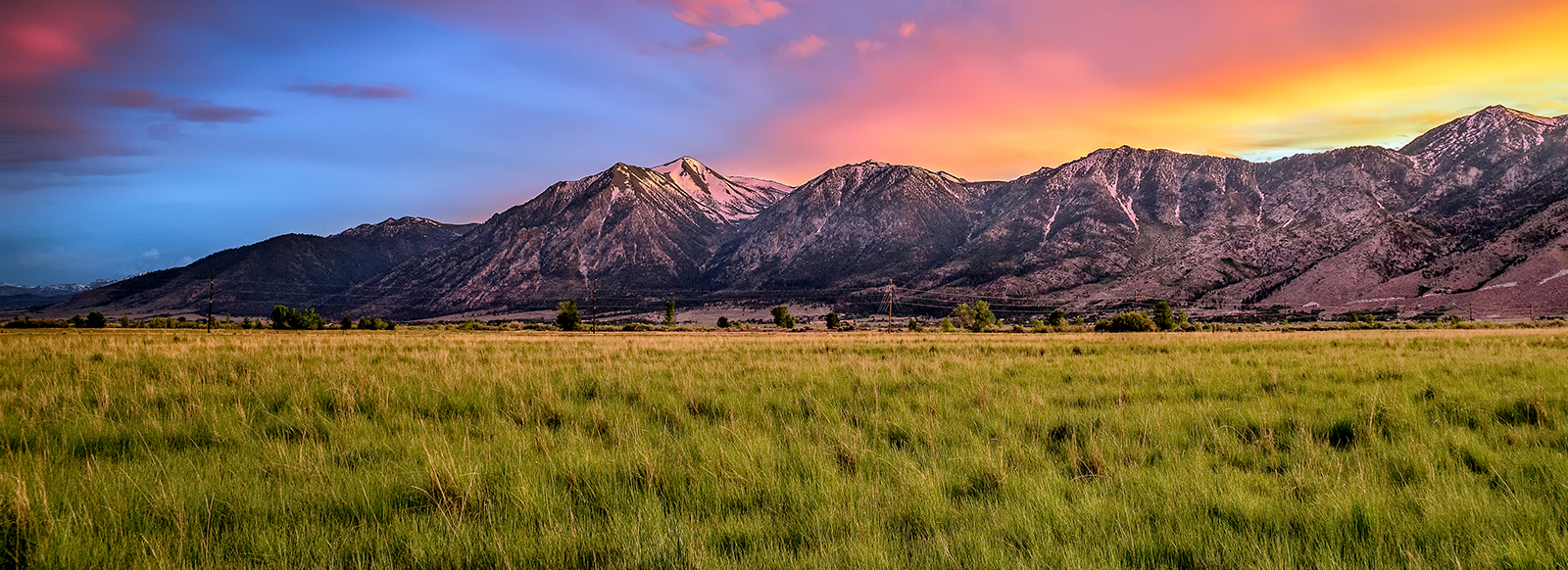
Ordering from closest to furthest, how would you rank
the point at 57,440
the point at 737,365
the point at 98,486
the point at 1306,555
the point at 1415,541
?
the point at 1306,555, the point at 1415,541, the point at 98,486, the point at 57,440, the point at 737,365

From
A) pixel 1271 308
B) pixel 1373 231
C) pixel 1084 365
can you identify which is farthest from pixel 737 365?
pixel 1373 231

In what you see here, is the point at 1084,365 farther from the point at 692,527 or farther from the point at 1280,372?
the point at 692,527

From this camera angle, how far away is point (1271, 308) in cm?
15525

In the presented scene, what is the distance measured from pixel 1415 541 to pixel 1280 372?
30.5 feet

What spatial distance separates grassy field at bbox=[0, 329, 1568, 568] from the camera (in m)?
3.45

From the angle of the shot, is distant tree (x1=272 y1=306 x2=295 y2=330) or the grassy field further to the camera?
distant tree (x1=272 y1=306 x2=295 y2=330)

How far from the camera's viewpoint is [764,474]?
4859mm

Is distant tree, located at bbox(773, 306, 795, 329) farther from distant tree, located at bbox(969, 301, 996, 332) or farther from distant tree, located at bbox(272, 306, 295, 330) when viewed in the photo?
distant tree, located at bbox(272, 306, 295, 330)

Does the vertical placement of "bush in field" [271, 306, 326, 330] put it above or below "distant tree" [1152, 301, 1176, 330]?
above

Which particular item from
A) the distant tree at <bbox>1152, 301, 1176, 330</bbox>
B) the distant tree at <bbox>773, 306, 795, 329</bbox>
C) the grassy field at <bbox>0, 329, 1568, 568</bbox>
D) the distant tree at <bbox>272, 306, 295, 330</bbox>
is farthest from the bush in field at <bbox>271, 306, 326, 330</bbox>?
the distant tree at <bbox>1152, 301, 1176, 330</bbox>

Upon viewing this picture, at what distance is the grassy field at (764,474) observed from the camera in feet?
11.3

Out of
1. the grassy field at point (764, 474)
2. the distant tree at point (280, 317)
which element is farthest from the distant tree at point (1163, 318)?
the distant tree at point (280, 317)

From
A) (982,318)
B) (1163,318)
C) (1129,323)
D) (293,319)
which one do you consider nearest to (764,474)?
(1129,323)

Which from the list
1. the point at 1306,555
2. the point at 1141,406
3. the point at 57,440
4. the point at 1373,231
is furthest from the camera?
the point at 1373,231
